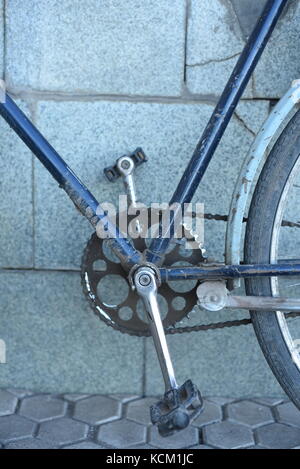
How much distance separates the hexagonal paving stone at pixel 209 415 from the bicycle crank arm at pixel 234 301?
54cm

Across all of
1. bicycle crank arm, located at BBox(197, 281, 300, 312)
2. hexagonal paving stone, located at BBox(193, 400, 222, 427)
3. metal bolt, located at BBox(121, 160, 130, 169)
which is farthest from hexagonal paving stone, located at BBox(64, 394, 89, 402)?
metal bolt, located at BBox(121, 160, 130, 169)

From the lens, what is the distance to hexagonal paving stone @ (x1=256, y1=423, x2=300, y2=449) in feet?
7.57

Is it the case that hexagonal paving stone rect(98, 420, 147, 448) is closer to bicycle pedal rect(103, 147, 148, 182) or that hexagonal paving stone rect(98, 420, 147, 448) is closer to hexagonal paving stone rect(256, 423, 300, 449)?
hexagonal paving stone rect(256, 423, 300, 449)

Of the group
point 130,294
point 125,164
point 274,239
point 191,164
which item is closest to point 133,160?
point 125,164

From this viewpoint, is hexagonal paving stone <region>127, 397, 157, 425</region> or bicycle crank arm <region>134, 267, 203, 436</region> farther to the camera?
hexagonal paving stone <region>127, 397, 157, 425</region>

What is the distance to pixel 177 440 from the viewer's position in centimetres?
233

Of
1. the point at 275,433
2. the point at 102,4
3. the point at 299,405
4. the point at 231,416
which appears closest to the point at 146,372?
the point at 231,416

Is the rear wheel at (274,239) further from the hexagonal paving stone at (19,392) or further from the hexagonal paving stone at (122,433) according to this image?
the hexagonal paving stone at (19,392)

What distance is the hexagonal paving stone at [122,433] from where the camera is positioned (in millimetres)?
2311

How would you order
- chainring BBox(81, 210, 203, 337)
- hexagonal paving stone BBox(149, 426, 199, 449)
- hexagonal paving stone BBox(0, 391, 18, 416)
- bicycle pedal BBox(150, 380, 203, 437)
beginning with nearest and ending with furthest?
1. bicycle pedal BBox(150, 380, 203, 437)
2. chainring BBox(81, 210, 203, 337)
3. hexagonal paving stone BBox(149, 426, 199, 449)
4. hexagonal paving stone BBox(0, 391, 18, 416)

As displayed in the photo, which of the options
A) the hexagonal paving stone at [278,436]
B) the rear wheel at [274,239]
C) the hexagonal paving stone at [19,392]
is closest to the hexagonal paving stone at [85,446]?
the hexagonal paving stone at [19,392]

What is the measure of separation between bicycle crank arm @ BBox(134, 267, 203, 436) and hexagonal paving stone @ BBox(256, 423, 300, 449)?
1.75ft

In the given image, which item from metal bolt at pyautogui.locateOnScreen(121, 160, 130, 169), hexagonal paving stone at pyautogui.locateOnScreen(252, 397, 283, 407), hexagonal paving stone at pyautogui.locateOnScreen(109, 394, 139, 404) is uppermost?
metal bolt at pyautogui.locateOnScreen(121, 160, 130, 169)

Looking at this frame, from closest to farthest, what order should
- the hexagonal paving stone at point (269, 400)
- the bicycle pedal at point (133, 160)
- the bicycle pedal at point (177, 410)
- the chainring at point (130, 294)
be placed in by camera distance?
1. the bicycle pedal at point (177, 410)
2. the chainring at point (130, 294)
3. the bicycle pedal at point (133, 160)
4. the hexagonal paving stone at point (269, 400)
